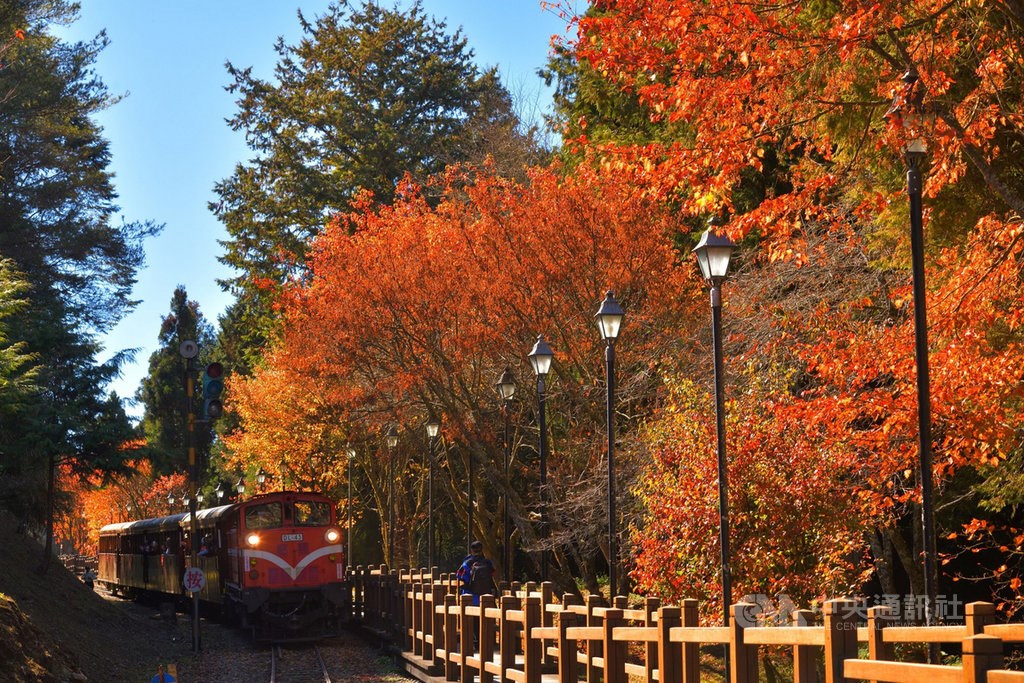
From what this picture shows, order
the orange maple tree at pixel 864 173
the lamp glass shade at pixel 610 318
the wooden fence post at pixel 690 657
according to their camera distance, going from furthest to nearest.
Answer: the lamp glass shade at pixel 610 318
the orange maple tree at pixel 864 173
the wooden fence post at pixel 690 657

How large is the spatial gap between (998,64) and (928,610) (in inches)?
255

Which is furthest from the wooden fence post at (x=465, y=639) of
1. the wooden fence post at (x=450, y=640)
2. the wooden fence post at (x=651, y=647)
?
the wooden fence post at (x=651, y=647)

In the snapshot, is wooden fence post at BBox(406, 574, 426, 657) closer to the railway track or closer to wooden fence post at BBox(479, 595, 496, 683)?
the railway track

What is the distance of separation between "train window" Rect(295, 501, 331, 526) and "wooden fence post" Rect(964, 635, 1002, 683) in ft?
77.5

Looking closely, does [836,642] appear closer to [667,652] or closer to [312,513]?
[667,652]

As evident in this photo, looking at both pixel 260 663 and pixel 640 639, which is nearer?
pixel 640 639

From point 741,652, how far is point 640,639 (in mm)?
2209

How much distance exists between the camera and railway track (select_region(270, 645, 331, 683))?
2027 centimetres

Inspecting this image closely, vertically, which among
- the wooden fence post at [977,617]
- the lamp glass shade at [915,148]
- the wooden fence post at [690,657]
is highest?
the lamp glass shade at [915,148]

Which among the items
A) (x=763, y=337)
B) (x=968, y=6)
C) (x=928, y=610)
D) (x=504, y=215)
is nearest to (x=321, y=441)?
(x=504, y=215)

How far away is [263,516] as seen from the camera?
26.8 metres

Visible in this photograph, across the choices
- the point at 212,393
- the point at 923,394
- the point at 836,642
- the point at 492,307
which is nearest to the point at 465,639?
the point at 923,394

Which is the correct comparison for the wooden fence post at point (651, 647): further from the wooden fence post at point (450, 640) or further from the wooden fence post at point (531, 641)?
the wooden fence post at point (450, 640)

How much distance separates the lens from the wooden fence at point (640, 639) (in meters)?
5.20
